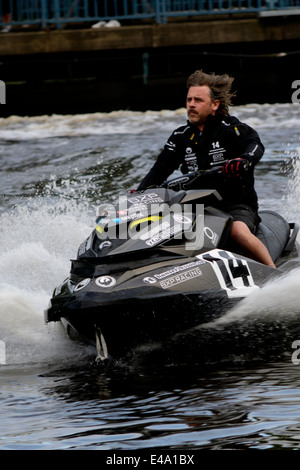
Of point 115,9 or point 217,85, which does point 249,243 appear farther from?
point 115,9

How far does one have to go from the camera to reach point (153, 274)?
16.5 feet

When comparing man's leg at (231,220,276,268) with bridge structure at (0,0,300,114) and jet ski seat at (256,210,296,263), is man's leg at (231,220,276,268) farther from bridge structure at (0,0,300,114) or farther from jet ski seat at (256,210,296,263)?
bridge structure at (0,0,300,114)

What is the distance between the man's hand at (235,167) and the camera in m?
5.57

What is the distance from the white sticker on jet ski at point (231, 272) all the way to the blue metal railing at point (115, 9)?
42.0ft

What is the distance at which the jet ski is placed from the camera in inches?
194

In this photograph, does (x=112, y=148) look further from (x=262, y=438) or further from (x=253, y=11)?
(x=262, y=438)

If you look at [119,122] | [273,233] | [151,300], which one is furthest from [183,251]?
[119,122]

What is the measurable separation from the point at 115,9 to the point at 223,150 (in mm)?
12042

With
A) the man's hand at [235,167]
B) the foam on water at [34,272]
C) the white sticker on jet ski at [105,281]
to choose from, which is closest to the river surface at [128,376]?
the foam on water at [34,272]

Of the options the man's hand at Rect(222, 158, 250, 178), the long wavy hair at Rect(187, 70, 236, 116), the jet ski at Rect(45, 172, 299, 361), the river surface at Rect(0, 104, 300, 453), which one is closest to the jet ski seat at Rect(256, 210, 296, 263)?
the river surface at Rect(0, 104, 300, 453)

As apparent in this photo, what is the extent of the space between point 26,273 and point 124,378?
2426 millimetres

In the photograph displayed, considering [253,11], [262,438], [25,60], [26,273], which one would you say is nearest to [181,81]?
[253,11]

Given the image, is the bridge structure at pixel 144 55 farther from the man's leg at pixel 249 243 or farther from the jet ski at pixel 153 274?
the jet ski at pixel 153 274

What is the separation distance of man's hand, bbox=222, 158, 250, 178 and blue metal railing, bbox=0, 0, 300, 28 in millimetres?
12309
